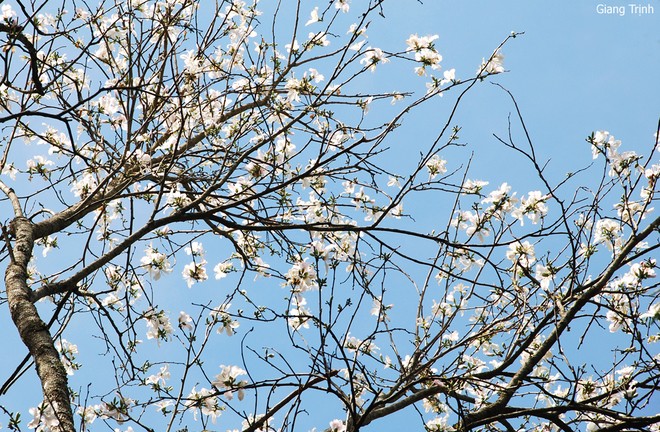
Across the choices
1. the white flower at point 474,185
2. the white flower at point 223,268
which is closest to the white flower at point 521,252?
the white flower at point 474,185

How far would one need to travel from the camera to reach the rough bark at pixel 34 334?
2.07 m

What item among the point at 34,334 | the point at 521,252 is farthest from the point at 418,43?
the point at 34,334

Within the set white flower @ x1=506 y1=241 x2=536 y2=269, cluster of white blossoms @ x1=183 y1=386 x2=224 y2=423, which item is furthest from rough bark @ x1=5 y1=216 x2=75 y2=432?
white flower @ x1=506 y1=241 x2=536 y2=269

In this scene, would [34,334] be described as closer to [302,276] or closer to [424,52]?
[302,276]

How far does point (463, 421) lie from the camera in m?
2.43

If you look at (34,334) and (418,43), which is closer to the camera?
(34,334)

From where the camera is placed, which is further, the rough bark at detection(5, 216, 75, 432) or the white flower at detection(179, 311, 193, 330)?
the white flower at detection(179, 311, 193, 330)

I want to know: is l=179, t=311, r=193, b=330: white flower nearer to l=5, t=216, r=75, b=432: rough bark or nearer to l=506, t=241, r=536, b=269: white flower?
l=5, t=216, r=75, b=432: rough bark

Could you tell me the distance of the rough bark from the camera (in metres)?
2.07

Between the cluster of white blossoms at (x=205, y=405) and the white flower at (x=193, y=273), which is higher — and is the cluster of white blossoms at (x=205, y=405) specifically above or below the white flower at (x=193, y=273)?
below

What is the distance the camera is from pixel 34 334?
2352 millimetres

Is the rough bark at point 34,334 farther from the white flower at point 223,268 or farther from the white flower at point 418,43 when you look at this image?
the white flower at point 418,43

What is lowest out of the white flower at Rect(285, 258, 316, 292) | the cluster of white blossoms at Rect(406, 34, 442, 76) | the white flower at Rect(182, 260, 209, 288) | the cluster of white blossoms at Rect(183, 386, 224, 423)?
the cluster of white blossoms at Rect(183, 386, 224, 423)

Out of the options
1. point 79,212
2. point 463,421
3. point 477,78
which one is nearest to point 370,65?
point 477,78
